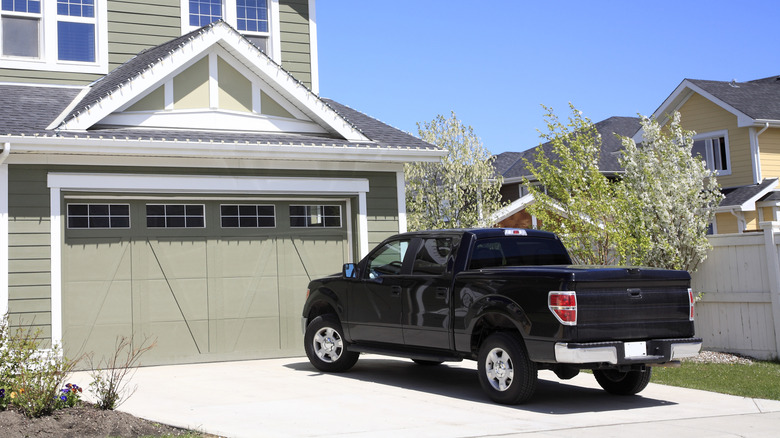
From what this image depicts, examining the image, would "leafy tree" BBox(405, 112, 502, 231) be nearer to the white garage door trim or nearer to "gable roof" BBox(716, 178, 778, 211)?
"gable roof" BBox(716, 178, 778, 211)

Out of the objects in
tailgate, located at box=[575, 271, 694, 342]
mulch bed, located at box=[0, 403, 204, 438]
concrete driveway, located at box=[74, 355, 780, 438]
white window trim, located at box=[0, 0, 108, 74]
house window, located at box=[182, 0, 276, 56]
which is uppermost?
house window, located at box=[182, 0, 276, 56]

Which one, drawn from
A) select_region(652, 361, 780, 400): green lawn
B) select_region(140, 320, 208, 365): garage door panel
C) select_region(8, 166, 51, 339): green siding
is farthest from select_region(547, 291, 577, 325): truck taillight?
select_region(8, 166, 51, 339): green siding

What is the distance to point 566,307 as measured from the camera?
7.73 meters

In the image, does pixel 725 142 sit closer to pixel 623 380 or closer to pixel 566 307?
pixel 623 380

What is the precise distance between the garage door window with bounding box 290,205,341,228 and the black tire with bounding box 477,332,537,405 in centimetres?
542

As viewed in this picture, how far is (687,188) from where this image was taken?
14047 millimetres

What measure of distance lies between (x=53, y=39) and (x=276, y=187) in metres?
5.00

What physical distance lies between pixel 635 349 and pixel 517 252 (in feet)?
6.37

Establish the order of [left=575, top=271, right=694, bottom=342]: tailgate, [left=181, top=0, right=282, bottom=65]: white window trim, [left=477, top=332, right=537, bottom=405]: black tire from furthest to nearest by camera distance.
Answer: [left=181, top=0, right=282, bottom=65]: white window trim, [left=477, top=332, right=537, bottom=405]: black tire, [left=575, top=271, right=694, bottom=342]: tailgate

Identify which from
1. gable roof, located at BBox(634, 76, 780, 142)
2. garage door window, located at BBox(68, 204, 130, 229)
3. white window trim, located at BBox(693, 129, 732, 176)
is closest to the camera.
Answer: garage door window, located at BBox(68, 204, 130, 229)

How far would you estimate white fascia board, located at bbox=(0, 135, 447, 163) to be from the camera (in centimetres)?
1115

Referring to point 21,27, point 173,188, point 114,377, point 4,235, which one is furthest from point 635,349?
point 21,27

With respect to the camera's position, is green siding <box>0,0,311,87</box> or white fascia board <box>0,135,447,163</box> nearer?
white fascia board <box>0,135,447,163</box>

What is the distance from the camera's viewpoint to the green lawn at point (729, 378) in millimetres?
9440
